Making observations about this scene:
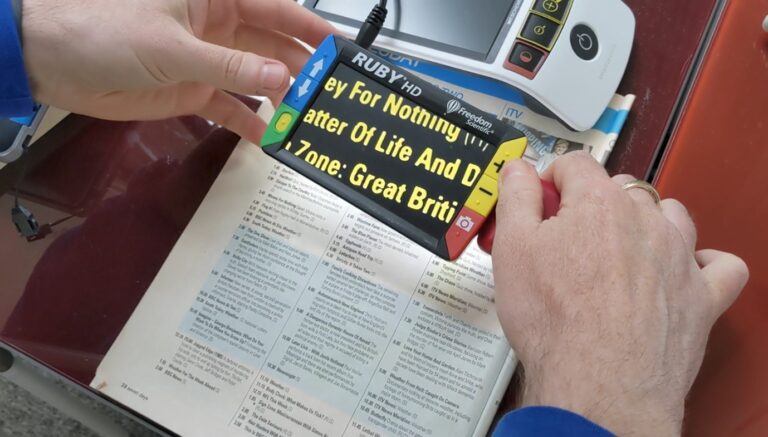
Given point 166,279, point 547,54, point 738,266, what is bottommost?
point 166,279

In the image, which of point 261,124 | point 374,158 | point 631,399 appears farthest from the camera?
point 261,124

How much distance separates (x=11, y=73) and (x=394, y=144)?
0.31m

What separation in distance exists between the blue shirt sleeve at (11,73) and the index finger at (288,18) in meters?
0.20

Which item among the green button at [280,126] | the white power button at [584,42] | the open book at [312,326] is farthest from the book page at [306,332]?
the white power button at [584,42]

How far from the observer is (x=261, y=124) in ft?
2.01

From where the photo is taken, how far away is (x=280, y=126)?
0.50 m

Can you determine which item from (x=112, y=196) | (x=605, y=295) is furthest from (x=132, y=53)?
(x=605, y=295)

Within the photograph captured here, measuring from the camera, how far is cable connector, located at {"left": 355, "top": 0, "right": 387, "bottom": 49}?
1.88 feet

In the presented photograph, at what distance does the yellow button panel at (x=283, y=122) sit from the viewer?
50 cm

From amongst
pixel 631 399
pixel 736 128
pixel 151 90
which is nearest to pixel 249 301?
pixel 151 90

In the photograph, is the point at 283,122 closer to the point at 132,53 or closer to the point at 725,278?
the point at 132,53

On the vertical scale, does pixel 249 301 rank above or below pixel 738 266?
below

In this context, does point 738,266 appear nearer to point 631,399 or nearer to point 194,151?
point 631,399

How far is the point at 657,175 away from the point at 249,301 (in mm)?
379
